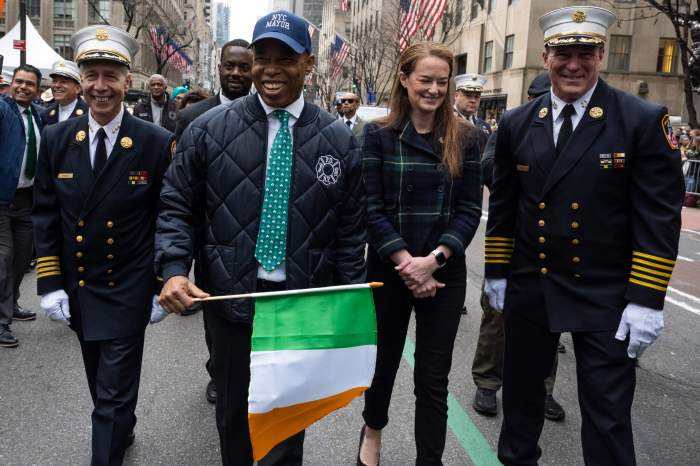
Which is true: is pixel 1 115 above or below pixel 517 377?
above

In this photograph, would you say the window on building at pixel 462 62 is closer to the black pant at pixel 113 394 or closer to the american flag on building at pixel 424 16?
the american flag on building at pixel 424 16

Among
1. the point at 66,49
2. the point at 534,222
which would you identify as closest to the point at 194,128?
the point at 534,222

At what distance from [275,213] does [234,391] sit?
817mm

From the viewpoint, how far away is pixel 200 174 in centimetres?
274

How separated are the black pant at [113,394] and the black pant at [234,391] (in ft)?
2.05

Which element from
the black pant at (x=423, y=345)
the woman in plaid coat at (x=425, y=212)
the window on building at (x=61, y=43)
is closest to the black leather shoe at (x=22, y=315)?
the black pant at (x=423, y=345)

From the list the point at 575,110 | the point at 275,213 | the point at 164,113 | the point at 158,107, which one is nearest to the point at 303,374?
the point at 275,213

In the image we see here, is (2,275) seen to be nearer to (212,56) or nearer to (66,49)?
(66,49)

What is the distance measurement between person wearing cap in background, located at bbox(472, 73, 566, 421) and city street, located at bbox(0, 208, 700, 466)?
0.28ft

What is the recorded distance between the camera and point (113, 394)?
314 centimetres

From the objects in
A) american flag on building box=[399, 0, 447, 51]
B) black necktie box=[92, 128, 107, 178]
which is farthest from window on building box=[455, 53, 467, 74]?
black necktie box=[92, 128, 107, 178]

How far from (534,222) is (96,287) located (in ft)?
7.23

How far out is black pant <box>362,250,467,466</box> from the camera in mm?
3238

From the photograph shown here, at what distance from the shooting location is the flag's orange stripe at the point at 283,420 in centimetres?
255
